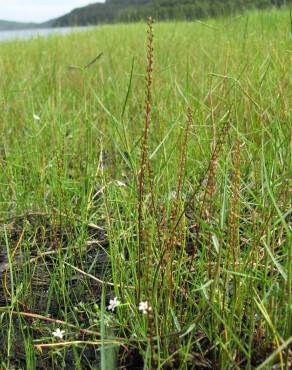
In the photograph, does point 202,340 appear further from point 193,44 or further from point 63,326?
point 193,44

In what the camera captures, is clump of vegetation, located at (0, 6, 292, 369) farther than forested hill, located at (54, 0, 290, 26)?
No

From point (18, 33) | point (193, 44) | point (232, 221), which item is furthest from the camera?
point (18, 33)

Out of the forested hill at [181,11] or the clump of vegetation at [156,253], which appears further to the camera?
the forested hill at [181,11]

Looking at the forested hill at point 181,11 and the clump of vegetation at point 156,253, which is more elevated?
the forested hill at point 181,11

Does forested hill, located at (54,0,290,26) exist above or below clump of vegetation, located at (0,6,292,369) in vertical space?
above

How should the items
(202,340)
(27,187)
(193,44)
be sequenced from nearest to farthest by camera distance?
1. (202,340)
2. (27,187)
3. (193,44)

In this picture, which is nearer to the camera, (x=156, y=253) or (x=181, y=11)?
(x=156, y=253)

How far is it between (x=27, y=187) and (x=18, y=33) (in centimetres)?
719

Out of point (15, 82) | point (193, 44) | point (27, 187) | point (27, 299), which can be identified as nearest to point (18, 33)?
point (193, 44)

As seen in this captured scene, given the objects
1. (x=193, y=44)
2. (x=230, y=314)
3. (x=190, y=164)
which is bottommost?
(x=230, y=314)

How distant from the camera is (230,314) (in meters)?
0.97

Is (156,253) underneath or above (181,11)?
underneath

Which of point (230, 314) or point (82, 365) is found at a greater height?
point (230, 314)

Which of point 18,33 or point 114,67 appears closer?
point 114,67
